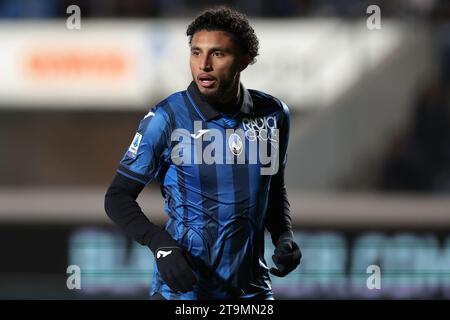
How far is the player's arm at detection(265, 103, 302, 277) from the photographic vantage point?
466 centimetres

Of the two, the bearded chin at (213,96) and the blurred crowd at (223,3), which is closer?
the bearded chin at (213,96)

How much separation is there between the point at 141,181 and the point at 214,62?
55 centimetres

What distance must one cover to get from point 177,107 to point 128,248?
7591 mm

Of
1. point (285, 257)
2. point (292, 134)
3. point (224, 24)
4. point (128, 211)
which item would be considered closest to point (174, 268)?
point (128, 211)

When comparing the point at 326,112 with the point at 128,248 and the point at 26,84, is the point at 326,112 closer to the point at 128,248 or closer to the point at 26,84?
the point at 128,248

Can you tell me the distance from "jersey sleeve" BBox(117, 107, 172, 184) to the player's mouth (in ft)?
0.64

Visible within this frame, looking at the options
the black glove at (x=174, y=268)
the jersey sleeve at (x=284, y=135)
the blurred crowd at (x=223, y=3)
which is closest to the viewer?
the black glove at (x=174, y=268)

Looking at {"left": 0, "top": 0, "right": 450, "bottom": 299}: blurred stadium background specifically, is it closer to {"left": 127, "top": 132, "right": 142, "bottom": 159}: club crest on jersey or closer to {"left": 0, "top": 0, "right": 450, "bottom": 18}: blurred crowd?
{"left": 0, "top": 0, "right": 450, "bottom": 18}: blurred crowd

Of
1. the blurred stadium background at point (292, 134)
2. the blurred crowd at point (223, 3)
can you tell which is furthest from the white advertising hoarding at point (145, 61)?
the blurred crowd at point (223, 3)

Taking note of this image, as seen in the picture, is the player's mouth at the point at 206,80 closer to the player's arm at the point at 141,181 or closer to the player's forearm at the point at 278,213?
the player's arm at the point at 141,181

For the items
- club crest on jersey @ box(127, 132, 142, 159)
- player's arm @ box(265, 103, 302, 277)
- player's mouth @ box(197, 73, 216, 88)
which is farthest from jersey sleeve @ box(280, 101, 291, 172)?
club crest on jersey @ box(127, 132, 142, 159)

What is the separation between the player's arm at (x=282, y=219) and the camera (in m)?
4.66

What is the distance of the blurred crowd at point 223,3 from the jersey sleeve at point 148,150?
7.96 meters

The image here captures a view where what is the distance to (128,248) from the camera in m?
12.1
